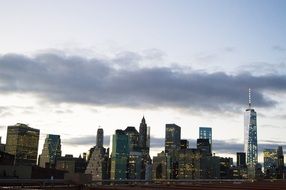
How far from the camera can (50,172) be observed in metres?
168

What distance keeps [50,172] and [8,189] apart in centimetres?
16168

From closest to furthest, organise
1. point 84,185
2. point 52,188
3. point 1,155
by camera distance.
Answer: point 52,188
point 84,185
point 1,155

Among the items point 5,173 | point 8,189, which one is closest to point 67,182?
point 8,189

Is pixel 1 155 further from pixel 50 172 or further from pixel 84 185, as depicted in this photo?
pixel 84 185

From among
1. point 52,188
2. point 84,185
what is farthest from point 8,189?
point 84,185

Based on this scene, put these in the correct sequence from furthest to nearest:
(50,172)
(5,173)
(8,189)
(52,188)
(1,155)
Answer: (50,172) → (1,155) → (5,173) → (52,188) → (8,189)

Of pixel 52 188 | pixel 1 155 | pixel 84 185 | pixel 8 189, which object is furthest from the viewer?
pixel 1 155

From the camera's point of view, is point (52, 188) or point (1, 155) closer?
point (52, 188)

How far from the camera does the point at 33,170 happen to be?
147750 mm

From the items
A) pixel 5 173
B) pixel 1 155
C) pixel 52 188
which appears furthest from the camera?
pixel 1 155

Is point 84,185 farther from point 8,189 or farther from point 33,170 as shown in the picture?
point 33,170

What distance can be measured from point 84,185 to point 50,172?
503 feet

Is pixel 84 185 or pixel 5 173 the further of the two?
pixel 5 173

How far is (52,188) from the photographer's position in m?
17.3
